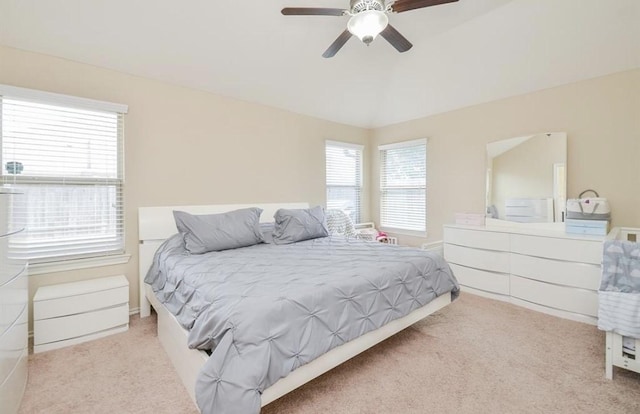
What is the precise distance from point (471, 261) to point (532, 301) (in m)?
0.68

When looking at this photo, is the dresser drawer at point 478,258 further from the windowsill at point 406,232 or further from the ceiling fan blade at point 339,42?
the ceiling fan blade at point 339,42

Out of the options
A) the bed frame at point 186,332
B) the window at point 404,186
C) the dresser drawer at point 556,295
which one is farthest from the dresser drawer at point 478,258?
the bed frame at point 186,332

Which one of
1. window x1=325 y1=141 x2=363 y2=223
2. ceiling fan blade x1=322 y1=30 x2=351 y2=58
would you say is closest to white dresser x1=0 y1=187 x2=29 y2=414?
ceiling fan blade x1=322 y1=30 x2=351 y2=58

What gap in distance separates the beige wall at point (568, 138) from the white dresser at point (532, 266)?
59 centimetres

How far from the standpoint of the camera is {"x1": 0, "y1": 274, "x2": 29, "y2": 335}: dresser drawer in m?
1.34

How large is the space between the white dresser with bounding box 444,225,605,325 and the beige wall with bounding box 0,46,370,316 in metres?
2.28

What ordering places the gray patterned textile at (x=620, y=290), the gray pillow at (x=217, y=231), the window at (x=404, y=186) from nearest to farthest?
1. the gray patterned textile at (x=620, y=290)
2. the gray pillow at (x=217, y=231)
3. the window at (x=404, y=186)

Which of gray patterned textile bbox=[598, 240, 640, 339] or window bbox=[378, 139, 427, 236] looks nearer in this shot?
gray patterned textile bbox=[598, 240, 640, 339]

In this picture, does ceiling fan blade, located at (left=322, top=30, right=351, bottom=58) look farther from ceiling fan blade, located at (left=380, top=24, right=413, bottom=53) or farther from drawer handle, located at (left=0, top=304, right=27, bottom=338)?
drawer handle, located at (left=0, top=304, right=27, bottom=338)

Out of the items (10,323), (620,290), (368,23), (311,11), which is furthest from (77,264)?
(620,290)

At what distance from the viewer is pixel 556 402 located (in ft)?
5.26

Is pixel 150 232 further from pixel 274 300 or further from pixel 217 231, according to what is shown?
pixel 274 300

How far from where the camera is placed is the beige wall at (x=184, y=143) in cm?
252

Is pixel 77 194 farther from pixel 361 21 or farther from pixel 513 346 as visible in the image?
pixel 513 346
